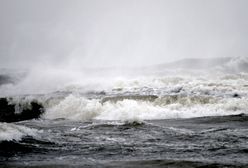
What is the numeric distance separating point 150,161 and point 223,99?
12.8 metres

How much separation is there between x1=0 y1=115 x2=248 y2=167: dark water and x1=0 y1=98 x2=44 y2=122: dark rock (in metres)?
10.1

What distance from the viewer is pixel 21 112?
25.4 metres

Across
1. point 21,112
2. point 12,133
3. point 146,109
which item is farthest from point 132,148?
→ point 21,112

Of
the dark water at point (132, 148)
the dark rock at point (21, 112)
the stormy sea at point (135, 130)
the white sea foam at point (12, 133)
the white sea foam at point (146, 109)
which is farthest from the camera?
the dark rock at point (21, 112)

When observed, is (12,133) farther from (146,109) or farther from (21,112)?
(21,112)

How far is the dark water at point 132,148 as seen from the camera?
8.95 meters

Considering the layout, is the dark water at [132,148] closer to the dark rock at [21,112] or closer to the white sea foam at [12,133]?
the white sea foam at [12,133]

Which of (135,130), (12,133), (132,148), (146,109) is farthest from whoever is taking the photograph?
(146,109)

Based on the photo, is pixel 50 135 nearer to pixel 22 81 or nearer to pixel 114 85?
pixel 114 85

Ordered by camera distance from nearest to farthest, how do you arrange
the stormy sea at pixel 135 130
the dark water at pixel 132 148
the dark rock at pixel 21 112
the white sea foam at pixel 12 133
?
the dark water at pixel 132 148 → the stormy sea at pixel 135 130 → the white sea foam at pixel 12 133 → the dark rock at pixel 21 112

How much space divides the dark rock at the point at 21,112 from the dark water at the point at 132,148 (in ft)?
33.2

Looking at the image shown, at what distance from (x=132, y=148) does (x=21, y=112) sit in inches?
639

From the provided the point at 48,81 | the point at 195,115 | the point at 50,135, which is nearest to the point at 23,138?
the point at 50,135

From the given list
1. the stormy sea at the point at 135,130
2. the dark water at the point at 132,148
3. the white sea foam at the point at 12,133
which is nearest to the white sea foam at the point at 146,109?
the stormy sea at the point at 135,130
